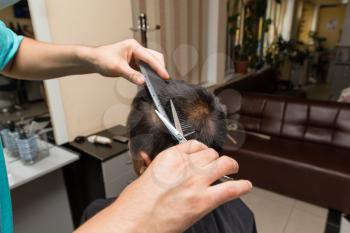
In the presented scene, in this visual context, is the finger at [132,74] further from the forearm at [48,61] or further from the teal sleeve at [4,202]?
the teal sleeve at [4,202]

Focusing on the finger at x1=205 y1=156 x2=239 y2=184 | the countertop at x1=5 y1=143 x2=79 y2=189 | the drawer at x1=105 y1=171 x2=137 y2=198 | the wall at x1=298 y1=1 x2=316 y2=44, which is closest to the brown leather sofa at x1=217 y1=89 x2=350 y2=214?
the drawer at x1=105 y1=171 x2=137 y2=198

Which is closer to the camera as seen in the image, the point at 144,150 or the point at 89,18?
the point at 144,150

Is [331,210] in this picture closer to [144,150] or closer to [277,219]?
[277,219]

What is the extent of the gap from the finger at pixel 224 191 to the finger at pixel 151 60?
0.34m

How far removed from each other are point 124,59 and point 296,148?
1.98m

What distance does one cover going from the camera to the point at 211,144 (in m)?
0.69

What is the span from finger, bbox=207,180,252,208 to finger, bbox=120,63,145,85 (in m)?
0.30

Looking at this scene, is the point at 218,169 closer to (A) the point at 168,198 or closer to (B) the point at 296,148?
Result: (A) the point at 168,198

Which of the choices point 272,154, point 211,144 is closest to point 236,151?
point 272,154

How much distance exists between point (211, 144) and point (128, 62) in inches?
12.2

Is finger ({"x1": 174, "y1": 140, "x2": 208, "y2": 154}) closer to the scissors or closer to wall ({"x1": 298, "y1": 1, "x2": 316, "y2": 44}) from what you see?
the scissors

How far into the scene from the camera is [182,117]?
630 mm

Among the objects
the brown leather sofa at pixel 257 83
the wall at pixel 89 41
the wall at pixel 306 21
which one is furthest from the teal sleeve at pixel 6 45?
the wall at pixel 306 21

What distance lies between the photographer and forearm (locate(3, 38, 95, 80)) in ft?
2.13
